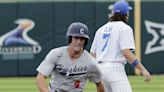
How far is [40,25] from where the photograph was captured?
21.8 m

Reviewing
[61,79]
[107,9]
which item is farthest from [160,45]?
[61,79]

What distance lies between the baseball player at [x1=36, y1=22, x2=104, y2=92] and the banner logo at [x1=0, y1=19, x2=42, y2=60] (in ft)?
46.7

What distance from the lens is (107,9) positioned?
71.2 feet

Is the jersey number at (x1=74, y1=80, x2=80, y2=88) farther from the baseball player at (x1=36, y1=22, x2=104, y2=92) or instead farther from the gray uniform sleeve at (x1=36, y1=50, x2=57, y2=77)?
the gray uniform sleeve at (x1=36, y1=50, x2=57, y2=77)

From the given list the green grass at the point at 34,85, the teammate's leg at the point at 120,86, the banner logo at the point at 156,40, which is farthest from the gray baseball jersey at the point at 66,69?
the banner logo at the point at 156,40

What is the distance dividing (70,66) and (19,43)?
1459 cm

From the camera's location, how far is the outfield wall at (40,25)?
21.6 meters

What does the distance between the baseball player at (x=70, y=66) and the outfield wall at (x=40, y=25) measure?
14.1 meters

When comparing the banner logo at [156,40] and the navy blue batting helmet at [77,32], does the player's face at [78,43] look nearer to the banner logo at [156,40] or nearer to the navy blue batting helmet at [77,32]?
the navy blue batting helmet at [77,32]

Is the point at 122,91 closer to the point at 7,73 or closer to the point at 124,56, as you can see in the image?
the point at 124,56

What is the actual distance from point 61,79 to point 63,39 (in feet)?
46.3

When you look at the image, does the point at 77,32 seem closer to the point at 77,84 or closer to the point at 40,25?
the point at 77,84

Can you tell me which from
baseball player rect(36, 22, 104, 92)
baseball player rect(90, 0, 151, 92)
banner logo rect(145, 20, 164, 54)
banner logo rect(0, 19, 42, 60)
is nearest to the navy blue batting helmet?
baseball player rect(36, 22, 104, 92)

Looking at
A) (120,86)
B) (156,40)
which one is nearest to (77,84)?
(120,86)
